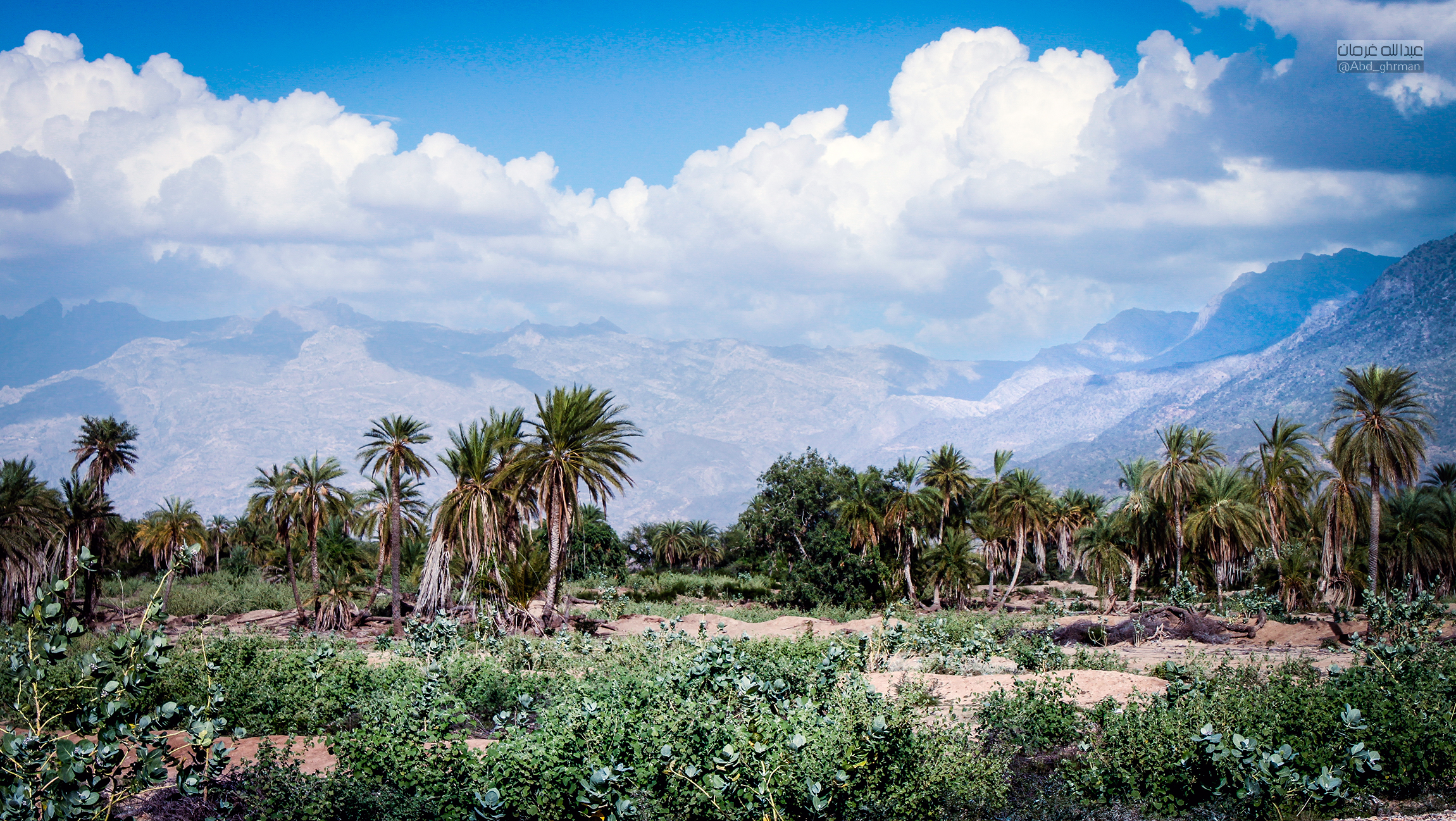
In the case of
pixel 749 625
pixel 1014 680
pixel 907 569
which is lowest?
pixel 749 625

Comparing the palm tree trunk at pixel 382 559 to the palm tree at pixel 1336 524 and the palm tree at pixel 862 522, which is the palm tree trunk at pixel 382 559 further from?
the palm tree at pixel 1336 524

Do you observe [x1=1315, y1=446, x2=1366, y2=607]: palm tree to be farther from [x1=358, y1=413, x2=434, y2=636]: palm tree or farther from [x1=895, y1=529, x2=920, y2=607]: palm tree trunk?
[x1=358, y1=413, x2=434, y2=636]: palm tree

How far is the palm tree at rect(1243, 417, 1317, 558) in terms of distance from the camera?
112ft

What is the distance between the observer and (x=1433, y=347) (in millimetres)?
181750

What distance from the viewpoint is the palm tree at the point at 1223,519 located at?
31375 mm

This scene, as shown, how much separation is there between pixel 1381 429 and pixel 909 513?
1614 cm

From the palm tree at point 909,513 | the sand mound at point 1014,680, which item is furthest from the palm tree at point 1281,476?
the sand mound at point 1014,680

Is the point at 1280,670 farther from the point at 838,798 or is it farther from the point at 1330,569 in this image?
the point at 1330,569

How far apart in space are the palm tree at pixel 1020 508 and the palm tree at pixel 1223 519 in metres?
6.62

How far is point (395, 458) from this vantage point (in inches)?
915

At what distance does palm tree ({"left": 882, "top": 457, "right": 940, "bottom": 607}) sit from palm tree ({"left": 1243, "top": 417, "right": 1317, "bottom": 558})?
12866mm

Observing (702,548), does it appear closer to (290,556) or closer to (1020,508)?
(1020,508)

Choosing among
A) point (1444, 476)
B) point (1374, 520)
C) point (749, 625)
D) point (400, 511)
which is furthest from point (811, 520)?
point (1444, 476)

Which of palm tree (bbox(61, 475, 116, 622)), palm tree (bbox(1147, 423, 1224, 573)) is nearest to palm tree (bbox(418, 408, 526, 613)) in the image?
palm tree (bbox(61, 475, 116, 622))
